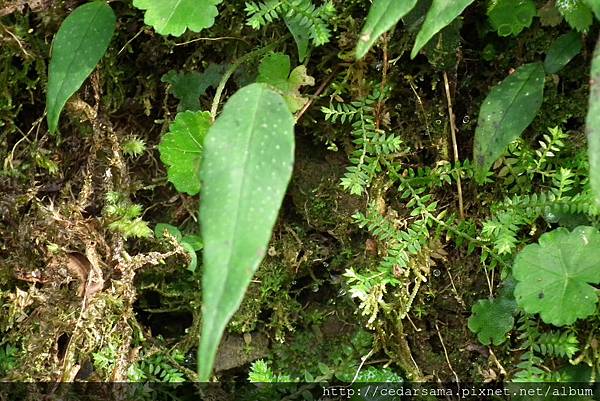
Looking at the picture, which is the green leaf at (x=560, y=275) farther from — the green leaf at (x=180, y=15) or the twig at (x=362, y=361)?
the green leaf at (x=180, y=15)

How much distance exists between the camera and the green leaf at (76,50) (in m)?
1.31

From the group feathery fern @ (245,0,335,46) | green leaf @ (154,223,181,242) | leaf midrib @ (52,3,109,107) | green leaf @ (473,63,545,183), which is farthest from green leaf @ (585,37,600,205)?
leaf midrib @ (52,3,109,107)

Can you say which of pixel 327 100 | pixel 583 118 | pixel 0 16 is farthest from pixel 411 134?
pixel 0 16

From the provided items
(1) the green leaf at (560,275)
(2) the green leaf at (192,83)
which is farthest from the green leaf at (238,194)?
(1) the green leaf at (560,275)

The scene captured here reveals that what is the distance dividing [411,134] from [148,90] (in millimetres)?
607

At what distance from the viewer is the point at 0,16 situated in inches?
56.3

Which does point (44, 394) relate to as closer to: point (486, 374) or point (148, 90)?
point (148, 90)

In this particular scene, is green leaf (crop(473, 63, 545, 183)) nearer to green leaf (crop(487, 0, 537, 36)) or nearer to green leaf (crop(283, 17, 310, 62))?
green leaf (crop(487, 0, 537, 36))

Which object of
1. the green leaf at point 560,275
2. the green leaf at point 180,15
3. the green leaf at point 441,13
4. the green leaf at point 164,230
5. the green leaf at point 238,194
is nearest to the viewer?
the green leaf at point 238,194

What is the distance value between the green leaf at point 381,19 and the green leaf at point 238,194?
16cm

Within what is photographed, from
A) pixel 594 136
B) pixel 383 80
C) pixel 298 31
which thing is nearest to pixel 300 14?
pixel 298 31

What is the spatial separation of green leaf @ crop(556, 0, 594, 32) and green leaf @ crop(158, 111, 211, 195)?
0.71 metres

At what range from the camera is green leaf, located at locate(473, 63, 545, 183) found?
1210mm

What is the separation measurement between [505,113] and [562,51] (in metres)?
0.17
